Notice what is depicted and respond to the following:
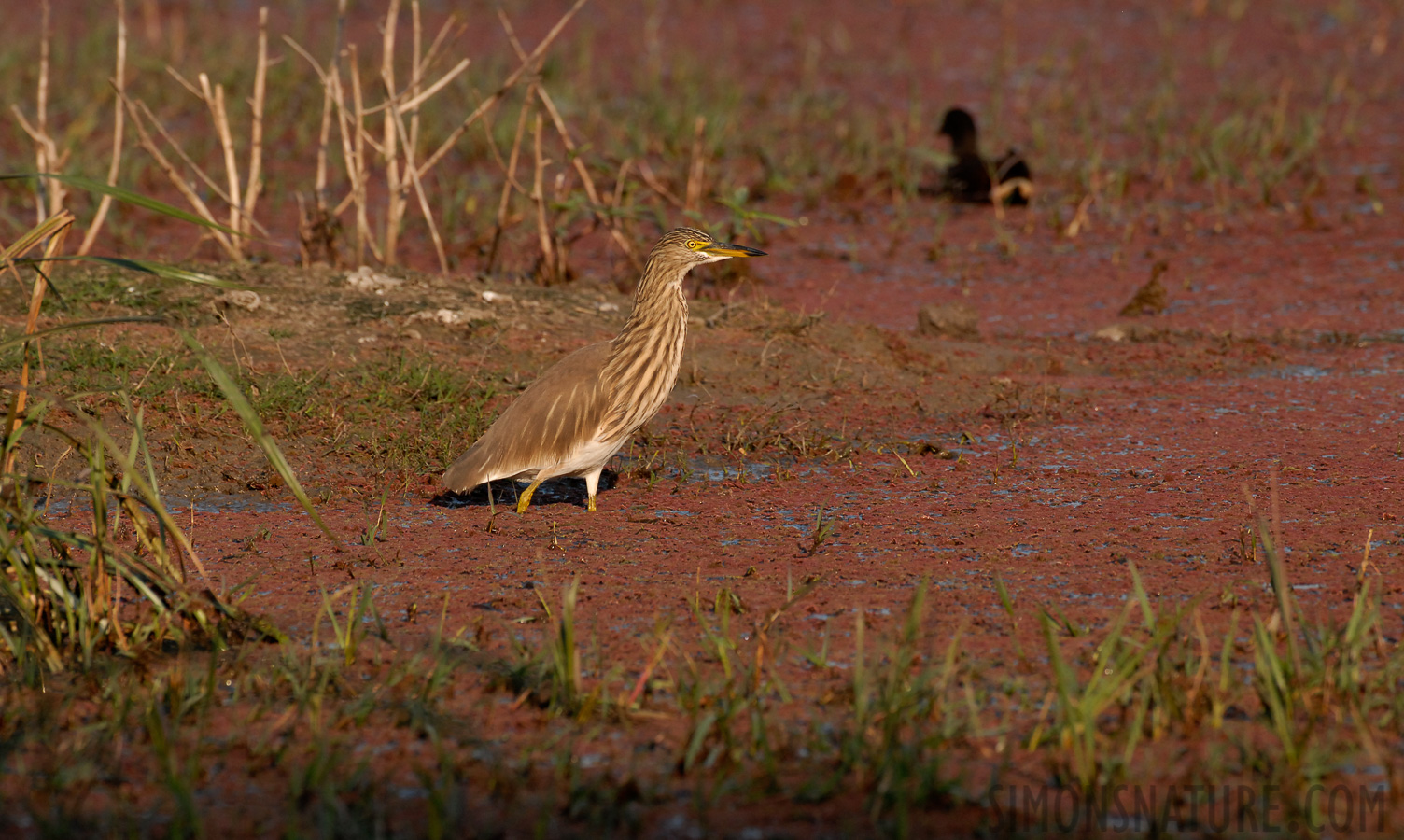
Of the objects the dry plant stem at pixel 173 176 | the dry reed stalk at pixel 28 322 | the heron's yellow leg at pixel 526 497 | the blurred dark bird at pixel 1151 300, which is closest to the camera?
the dry reed stalk at pixel 28 322

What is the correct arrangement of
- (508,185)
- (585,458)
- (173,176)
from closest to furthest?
(585,458), (173,176), (508,185)

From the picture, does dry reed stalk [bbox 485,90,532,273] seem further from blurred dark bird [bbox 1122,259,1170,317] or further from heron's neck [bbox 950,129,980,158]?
heron's neck [bbox 950,129,980,158]

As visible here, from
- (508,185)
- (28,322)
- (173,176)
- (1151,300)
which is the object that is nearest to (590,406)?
(28,322)

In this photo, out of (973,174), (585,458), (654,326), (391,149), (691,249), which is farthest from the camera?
(973,174)

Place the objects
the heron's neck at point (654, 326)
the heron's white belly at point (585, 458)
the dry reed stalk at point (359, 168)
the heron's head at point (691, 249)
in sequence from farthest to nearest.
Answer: the dry reed stalk at point (359, 168), the heron's head at point (691, 249), the heron's neck at point (654, 326), the heron's white belly at point (585, 458)

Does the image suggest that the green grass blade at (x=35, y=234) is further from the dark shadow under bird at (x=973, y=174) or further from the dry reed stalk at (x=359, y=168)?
the dark shadow under bird at (x=973, y=174)

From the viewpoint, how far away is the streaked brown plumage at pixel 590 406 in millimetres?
5230

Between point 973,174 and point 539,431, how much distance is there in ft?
20.3

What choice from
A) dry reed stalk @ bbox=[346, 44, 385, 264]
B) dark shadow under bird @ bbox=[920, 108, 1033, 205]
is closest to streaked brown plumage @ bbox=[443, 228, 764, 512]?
dry reed stalk @ bbox=[346, 44, 385, 264]

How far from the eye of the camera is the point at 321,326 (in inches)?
273

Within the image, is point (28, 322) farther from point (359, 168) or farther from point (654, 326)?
Result: point (359, 168)

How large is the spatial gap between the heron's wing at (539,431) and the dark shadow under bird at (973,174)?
5.65m

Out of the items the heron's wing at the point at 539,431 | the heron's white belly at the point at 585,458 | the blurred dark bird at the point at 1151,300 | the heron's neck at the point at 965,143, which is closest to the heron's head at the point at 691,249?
the heron's wing at the point at 539,431

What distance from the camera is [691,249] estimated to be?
19.2ft
